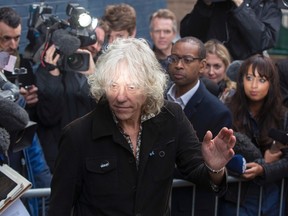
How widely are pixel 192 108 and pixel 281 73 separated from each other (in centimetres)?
101

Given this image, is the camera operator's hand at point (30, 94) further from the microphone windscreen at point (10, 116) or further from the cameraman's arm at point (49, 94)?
the microphone windscreen at point (10, 116)

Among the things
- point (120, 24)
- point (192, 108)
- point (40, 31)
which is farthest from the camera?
point (120, 24)

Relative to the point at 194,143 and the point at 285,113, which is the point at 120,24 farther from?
the point at 194,143

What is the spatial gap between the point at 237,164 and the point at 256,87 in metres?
0.69

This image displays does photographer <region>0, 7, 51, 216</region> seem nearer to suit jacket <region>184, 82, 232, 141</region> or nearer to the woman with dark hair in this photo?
suit jacket <region>184, 82, 232, 141</region>

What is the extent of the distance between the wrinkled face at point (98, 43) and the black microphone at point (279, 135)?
183 centimetres

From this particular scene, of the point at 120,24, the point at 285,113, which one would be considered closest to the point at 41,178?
the point at 285,113

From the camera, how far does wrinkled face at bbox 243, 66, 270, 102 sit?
4.39m

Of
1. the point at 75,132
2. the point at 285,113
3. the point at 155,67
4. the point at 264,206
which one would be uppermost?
the point at 155,67

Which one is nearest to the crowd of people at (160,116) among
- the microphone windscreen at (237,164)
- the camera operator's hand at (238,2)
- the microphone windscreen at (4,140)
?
the camera operator's hand at (238,2)

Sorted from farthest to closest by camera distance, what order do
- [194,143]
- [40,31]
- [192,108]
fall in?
[40,31], [192,108], [194,143]

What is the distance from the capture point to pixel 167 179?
10.7ft

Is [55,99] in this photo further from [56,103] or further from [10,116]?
[10,116]

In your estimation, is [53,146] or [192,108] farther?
[53,146]
